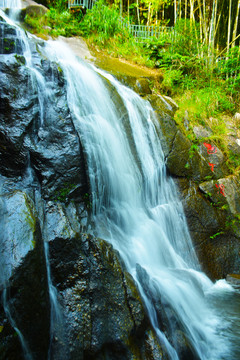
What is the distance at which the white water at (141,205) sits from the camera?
3.30m

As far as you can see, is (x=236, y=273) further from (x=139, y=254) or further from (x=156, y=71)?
(x=156, y=71)

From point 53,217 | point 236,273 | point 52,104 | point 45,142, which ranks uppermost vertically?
point 52,104

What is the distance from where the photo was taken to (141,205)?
15.5 ft

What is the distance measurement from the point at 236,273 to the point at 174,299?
2125 millimetres

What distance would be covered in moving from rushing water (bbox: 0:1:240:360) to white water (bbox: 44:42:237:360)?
1 cm

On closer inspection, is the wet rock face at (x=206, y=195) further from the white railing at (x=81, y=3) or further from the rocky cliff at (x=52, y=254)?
the white railing at (x=81, y=3)

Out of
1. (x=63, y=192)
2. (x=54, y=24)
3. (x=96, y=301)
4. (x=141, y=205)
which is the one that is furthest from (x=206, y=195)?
(x=54, y=24)

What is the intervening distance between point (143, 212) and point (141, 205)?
0.15 m

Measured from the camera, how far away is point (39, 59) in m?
4.56

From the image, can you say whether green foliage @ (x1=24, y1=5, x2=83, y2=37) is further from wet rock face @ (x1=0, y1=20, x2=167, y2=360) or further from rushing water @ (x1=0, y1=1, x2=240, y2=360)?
wet rock face @ (x1=0, y1=20, x2=167, y2=360)

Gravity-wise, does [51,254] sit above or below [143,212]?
below

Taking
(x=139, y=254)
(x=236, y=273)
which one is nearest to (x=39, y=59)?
(x=139, y=254)

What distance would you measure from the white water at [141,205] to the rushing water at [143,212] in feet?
0.04

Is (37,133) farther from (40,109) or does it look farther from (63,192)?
(63,192)
